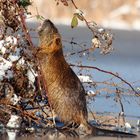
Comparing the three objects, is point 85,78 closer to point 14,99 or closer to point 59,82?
point 59,82

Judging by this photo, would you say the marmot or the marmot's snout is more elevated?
the marmot's snout

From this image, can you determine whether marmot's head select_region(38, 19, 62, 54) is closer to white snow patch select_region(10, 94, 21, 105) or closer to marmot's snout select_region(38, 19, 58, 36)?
marmot's snout select_region(38, 19, 58, 36)

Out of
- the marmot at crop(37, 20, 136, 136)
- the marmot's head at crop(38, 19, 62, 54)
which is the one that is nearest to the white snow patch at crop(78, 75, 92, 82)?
the marmot at crop(37, 20, 136, 136)

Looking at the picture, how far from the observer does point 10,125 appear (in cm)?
594

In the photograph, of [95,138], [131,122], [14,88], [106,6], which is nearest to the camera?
[95,138]

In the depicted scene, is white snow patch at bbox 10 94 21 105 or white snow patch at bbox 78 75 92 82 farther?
white snow patch at bbox 78 75 92 82

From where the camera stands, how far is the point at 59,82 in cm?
590

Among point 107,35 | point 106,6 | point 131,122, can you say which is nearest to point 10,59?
point 107,35

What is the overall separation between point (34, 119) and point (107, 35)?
2.96ft

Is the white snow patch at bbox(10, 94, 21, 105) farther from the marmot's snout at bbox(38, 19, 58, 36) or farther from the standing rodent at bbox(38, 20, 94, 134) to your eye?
the marmot's snout at bbox(38, 19, 58, 36)

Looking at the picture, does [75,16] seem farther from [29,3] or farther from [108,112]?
[108,112]

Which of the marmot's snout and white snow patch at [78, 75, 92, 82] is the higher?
the marmot's snout

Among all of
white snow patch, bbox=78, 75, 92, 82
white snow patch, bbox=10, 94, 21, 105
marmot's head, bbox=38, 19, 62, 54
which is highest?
marmot's head, bbox=38, 19, 62, 54

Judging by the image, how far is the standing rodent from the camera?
19.3 feet
